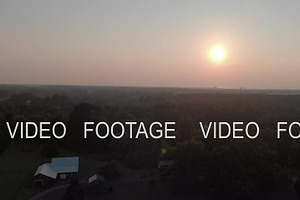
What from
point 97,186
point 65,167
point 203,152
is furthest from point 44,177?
point 203,152

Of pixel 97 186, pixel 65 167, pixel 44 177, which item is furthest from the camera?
pixel 65 167

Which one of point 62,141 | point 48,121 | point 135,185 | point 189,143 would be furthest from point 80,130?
point 189,143

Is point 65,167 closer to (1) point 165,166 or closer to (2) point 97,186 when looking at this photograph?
(2) point 97,186

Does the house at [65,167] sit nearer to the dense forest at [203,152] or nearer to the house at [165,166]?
the dense forest at [203,152]

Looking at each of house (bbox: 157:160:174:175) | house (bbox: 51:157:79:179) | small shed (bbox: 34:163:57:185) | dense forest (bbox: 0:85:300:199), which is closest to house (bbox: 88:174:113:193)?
small shed (bbox: 34:163:57:185)

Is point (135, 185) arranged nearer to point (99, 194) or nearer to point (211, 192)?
point (99, 194)

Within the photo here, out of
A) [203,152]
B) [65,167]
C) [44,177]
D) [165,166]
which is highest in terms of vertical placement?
[203,152]

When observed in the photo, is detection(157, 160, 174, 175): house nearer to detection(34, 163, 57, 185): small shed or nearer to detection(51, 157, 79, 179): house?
detection(51, 157, 79, 179): house

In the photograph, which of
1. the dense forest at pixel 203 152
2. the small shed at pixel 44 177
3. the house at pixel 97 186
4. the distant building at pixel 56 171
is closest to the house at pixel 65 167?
the distant building at pixel 56 171
